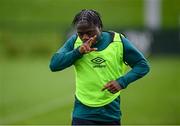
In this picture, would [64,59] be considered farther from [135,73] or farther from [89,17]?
[135,73]

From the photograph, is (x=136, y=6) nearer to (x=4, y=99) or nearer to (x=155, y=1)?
(x=155, y=1)

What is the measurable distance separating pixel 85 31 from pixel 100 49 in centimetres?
27

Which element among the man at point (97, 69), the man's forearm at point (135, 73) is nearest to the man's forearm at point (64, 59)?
the man at point (97, 69)

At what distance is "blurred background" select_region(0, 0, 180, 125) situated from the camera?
53.3 ft

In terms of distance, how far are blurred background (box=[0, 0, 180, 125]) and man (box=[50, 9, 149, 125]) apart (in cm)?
692

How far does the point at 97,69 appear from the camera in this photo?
322 inches

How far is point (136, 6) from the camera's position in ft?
115

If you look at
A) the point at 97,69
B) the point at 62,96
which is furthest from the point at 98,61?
the point at 62,96

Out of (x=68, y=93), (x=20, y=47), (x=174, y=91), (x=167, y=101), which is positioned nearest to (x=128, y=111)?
(x=167, y=101)

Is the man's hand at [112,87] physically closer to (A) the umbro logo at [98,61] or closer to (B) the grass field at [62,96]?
(A) the umbro logo at [98,61]

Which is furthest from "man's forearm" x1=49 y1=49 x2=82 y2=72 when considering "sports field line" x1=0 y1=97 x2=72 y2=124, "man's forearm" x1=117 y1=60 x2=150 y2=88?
"sports field line" x1=0 y1=97 x2=72 y2=124

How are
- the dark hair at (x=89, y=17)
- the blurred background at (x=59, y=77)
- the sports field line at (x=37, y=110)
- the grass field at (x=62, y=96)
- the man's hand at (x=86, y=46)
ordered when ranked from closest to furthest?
the man's hand at (x=86, y=46) → the dark hair at (x=89, y=17) → the sports field line at (x=37, y=110) → the grass field at (x=62, y=96) → the blurred background at (x=59, y=77)

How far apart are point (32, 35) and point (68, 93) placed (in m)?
5.44

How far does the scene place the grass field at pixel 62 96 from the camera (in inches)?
623
